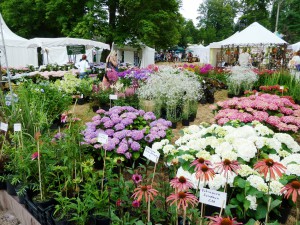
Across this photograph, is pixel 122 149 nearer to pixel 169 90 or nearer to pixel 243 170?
pixel 243 170

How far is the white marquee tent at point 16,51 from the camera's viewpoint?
12320 mm

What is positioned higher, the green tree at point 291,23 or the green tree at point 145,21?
the green tree at point 291,23

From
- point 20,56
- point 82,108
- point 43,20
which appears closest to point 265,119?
point 82,108

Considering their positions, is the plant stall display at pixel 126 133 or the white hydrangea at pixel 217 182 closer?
the white hydrangea at pixel 217 182

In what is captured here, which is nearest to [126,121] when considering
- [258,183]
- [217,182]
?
[217,182]

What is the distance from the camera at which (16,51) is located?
15164 mm

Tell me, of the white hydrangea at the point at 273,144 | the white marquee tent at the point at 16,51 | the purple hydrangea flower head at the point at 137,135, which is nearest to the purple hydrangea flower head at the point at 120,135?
the purple hydrangea flower head at the point at 137,135

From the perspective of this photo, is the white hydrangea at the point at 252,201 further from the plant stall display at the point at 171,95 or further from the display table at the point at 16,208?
the plant stall display at the point at 171,95

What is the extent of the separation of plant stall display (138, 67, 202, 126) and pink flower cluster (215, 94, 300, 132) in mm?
1041

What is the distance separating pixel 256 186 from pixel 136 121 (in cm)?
214

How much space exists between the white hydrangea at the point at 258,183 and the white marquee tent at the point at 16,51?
1274 centimetres

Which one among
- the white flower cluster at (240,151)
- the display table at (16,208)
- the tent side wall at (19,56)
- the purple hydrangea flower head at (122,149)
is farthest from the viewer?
the tent side wall at (19,56)

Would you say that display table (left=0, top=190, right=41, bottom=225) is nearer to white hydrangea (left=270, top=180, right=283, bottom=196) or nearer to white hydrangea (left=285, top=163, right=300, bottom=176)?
white hydrangea (left=270, top=180, right=283, bottom=196)

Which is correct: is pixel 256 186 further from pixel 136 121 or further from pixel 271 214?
pixel 136 121
